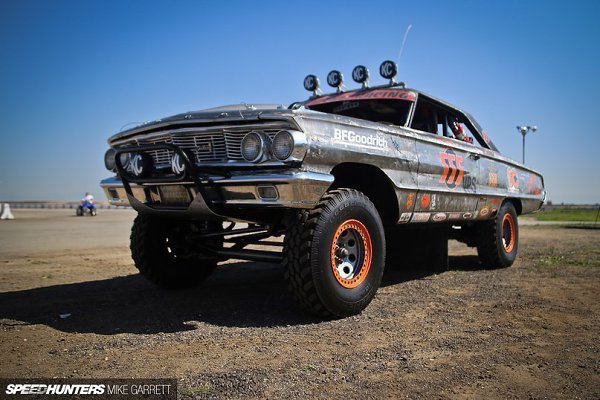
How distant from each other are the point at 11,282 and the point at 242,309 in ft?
9.77

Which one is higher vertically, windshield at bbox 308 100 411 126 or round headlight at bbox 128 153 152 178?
windshield at bbox 308 100 411 126

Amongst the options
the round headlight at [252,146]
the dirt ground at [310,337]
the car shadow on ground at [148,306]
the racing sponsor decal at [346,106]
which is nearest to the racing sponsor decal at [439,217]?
the dirt ground at [310,337]

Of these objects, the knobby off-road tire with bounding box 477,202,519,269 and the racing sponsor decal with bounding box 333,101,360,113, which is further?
the knobby off-road tire with bounding box 477,202,519,269

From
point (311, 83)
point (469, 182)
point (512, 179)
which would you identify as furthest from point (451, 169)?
point (512, 179)

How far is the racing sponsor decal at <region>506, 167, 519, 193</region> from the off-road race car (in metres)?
1.48

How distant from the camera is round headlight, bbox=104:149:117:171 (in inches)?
178

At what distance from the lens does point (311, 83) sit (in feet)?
20.7

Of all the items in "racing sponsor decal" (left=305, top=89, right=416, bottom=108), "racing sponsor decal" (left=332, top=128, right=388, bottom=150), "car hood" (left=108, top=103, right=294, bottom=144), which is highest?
"racing sponsor decal" (left=305, top=89, right=416, bottom=108)

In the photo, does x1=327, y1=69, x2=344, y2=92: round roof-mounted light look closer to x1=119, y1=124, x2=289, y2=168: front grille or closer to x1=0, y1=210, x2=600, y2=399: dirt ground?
x1=0, y1=210, x2=600, y2=399: dirt ground

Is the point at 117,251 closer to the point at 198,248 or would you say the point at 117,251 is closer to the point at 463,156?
the point at 198,248

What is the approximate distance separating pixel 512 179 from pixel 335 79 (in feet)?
9.99

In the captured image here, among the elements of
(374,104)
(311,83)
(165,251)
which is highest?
(311,83)

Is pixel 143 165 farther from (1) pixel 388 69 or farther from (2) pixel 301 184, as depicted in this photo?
(1) pixel 388 69

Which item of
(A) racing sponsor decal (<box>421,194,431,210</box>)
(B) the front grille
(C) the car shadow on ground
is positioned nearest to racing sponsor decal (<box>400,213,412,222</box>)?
(A) racing sponsor decal (<box>421,194,431,210</box>)
